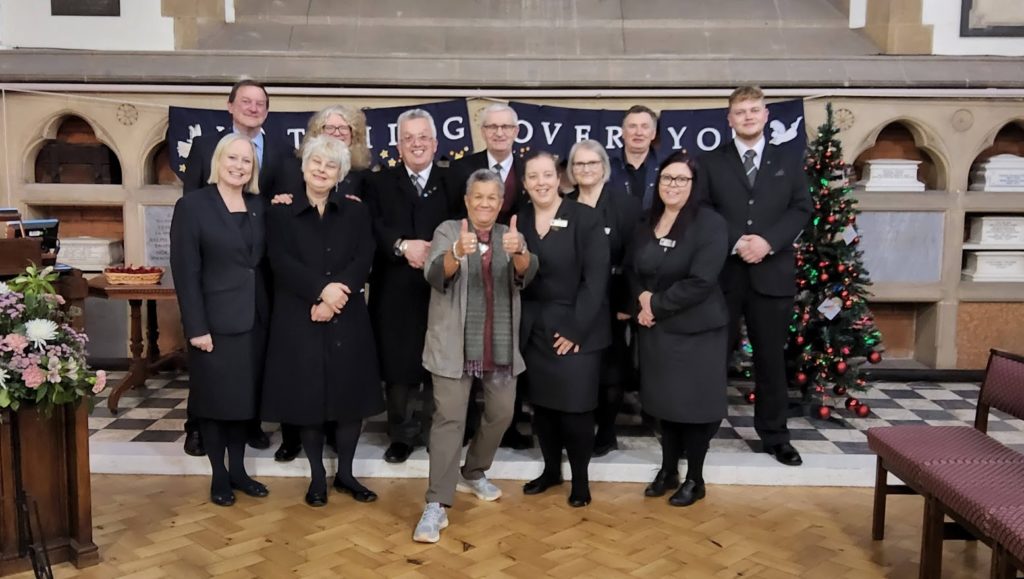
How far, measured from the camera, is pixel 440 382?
356cm

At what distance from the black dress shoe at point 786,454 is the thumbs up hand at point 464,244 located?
1989 mm

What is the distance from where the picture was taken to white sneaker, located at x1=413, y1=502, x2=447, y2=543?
11.3ft

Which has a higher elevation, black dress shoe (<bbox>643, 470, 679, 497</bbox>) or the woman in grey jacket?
the woman in grey jacket

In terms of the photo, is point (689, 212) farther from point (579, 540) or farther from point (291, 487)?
point (291, 487)

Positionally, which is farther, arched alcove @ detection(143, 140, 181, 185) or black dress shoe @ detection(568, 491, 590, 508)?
arched alcove @ detection(143, 140, 181, 185)

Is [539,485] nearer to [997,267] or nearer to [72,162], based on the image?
[997,267]

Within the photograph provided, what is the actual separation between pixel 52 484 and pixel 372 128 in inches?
130

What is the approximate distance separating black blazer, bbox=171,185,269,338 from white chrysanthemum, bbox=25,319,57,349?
55cm

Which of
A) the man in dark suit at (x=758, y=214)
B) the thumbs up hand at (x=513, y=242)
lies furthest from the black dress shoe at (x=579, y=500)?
the thumbs up hand at (x=513, y=242)

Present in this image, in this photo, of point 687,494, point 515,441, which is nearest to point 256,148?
point 515,441

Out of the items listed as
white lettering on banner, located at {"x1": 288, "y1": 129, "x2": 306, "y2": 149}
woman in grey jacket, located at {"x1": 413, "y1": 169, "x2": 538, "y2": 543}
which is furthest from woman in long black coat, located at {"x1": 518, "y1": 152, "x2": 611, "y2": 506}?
white lettering on banner, located at {"x1": 288, "y1": 129, "x2": 306, "y2": 149}

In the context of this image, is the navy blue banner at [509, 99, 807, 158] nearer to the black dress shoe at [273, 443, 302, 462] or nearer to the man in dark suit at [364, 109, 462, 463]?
the man in dark suit at [364, 109, 462, 463]

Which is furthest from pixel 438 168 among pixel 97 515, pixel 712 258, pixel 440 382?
pixel 97 515

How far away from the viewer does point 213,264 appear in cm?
361
